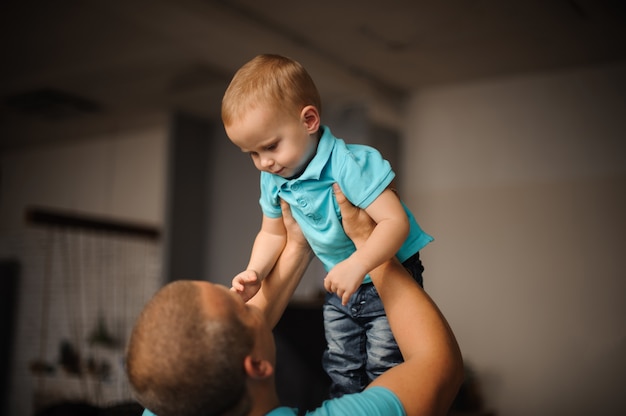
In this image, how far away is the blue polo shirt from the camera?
37.6 inches

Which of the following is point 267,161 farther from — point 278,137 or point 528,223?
point 528,223

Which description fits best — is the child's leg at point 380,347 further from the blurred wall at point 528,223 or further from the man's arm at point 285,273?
the blurred wall at point 528,223

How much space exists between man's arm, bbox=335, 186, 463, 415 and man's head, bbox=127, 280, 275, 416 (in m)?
0.20

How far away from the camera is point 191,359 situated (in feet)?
2.56

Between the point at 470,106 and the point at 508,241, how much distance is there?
0.98 m

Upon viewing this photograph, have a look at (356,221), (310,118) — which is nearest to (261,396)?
(356,221)

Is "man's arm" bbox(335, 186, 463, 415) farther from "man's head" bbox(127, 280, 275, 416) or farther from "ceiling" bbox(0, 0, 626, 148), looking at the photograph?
"ceiling" bbox(0, 0, 626, 148)

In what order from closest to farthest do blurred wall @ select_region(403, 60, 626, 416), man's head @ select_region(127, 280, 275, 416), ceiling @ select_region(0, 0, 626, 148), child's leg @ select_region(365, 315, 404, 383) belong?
man's head @ select_region(127, 280, 275, 416), child's leg @ select_region(365, 315, 404, 383), ceiling @ select_region(0, 0, 626, 148), blurred wall @ select_region(403, 60, 626, 416)

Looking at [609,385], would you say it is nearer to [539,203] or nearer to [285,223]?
[539,203]

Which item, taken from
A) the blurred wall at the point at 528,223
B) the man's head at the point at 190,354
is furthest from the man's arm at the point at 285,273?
the blurred wall at the point at 528,223

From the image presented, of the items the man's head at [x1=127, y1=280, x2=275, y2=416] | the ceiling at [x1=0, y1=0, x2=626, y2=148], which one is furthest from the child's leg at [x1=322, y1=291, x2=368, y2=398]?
the ceiling at [x1=0, y1=0, x2=626, y2=148]

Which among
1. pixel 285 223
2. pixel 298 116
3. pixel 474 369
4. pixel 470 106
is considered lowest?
pixel 474 369

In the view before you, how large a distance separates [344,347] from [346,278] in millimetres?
310

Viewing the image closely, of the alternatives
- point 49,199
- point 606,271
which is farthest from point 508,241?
point 49,199
